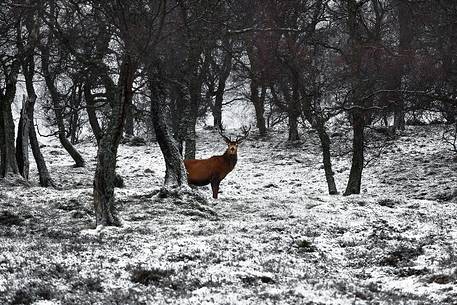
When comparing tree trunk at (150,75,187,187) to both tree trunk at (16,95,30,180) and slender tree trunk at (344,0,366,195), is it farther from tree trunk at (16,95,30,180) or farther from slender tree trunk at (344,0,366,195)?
tree trunk at (16,95,30,180)

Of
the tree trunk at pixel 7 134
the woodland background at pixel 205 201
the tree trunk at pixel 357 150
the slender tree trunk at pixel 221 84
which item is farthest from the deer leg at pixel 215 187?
the slender tree trunk at pixel 221 84

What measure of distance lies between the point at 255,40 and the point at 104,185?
12672 mm

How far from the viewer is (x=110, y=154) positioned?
44.8ft

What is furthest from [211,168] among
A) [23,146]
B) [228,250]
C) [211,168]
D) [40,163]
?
[228,250]

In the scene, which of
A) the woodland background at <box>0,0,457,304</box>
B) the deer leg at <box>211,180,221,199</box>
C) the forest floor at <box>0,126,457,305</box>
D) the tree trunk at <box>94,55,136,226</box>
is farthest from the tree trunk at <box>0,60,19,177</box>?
the tree trunk at <box>94,55,136,226</box>

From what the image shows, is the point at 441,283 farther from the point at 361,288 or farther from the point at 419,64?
the point at 419,64

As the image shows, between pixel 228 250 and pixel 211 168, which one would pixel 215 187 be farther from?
pixel 228 250

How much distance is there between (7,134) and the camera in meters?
22.5

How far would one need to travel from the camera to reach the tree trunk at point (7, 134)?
72.7 feet

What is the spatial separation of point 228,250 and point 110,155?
404 centimetres

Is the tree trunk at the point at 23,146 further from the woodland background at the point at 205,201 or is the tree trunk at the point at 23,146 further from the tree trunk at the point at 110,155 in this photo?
the tree trunk at the point at 110,155

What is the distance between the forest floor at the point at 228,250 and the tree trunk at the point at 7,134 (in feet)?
5.11

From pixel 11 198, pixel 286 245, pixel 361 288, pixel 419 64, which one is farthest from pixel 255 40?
pixel 361 288

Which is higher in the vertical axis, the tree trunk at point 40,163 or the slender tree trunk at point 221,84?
the slender tree trunk at point 221,84
